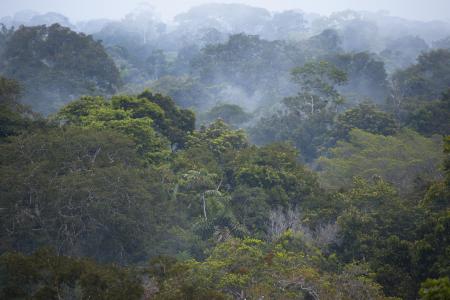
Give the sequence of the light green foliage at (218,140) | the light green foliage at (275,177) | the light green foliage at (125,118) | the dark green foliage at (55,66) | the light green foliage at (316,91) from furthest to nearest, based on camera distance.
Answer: the light green foliage at (316,91) → the dark green foliage at (55,66) → the light green foliage at (218,140) → the light green foliage at (125,118) → the light green foliage at (275,177)

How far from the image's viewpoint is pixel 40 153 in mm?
14180

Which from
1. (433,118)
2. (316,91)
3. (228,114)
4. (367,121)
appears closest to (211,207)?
(367,121)

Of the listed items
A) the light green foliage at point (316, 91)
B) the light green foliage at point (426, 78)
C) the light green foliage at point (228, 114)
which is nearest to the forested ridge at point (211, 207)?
the light green foliage at point (316, 91)

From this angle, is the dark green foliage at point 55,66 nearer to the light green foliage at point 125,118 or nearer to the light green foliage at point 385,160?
the light green foliage at point 125,118

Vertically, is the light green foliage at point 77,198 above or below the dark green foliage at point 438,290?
below

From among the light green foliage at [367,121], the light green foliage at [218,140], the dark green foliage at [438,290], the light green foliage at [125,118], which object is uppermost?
the dark green foliage at [438,290]

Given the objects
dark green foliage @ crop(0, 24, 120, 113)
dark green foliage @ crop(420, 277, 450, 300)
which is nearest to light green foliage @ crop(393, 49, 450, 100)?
dark green foliage @ crop(0, 24, 120, 113)

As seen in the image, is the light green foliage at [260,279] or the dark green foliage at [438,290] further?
the light green foliage at [260,279]

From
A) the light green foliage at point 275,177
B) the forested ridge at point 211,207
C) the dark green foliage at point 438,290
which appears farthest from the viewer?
the light green foliage at point 275,177

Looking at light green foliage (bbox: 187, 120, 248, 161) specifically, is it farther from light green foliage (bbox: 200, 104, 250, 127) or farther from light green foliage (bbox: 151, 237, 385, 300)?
light green foliage (bbox: 200, 104, 250, 127)

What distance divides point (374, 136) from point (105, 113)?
13.2m

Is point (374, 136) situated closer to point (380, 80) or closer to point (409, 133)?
point (409, 133)

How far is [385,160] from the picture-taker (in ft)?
71.6

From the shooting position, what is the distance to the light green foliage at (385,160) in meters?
21.2
